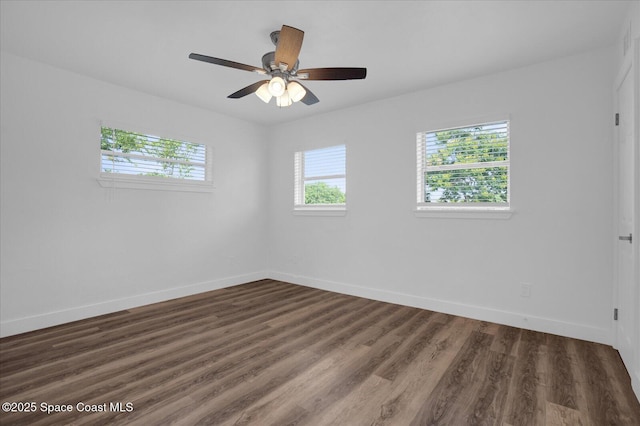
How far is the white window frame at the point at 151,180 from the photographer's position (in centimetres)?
367

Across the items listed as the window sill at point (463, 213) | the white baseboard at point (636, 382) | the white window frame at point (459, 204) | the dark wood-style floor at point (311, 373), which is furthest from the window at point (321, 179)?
the white baseboard at point (636, 382)

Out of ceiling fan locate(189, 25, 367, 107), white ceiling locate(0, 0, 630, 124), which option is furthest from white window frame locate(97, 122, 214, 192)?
ceiling fan locate(189, 25, 367, 107)

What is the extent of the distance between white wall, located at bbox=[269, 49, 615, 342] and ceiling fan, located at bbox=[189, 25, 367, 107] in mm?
1812

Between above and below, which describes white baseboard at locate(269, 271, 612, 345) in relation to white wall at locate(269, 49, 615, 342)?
below

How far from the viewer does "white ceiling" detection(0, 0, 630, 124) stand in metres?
2.32

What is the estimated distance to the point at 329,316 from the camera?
3.56 m

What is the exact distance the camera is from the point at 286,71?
8.06ft

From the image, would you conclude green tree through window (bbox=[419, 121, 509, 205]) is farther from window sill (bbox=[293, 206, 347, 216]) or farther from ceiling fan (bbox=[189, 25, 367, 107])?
ceiling fan (bbox=[189, 25, 367, 107])

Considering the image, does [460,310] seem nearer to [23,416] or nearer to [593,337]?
[593,337]

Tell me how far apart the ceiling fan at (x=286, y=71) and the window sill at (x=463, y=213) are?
2.02 m

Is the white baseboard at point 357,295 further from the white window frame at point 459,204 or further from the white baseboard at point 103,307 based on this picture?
the white window frame at point 459,204

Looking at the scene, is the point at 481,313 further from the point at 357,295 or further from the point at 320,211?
the point at 320,211

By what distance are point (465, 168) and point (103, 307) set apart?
4468 mm

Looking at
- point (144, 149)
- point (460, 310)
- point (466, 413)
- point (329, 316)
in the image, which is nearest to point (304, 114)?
point (144, 149)
